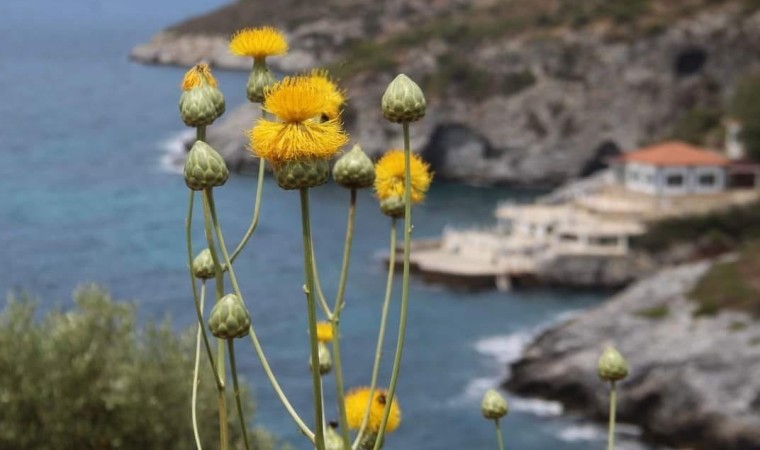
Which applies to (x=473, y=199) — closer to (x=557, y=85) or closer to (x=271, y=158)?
(x=557, y=85)

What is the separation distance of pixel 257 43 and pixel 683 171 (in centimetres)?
7516

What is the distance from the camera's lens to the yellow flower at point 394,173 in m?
3.96

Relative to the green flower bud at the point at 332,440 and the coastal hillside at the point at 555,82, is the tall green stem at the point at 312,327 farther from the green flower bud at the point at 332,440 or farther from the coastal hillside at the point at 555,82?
the coastal hillside at the point at 555,82

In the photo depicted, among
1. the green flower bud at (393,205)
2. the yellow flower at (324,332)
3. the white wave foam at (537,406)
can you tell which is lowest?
the white wave foam at (537,406)

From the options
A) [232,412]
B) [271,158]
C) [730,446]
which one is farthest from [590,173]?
[271,158]

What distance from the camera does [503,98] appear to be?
334ft

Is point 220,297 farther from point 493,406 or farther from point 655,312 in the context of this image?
point 655,312

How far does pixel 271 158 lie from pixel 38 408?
14190 mm

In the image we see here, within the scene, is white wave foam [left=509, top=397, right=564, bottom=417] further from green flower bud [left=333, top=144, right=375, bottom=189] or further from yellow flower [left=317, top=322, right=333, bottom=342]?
green flower bud [left=333, top=144, right=375, bottom=189]

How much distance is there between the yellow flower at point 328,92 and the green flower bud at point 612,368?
4.53 ft

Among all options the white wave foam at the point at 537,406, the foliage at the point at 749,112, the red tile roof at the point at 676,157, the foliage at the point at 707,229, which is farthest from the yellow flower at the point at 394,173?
the foliage at the point at 749,112

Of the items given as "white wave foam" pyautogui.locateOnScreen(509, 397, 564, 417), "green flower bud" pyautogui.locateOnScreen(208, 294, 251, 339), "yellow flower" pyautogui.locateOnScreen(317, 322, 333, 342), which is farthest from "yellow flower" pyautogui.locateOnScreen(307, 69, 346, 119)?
"white wave foam" pyautogui.locateOnScreen(509, 397, 564, 417)

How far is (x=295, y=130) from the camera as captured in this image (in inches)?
122

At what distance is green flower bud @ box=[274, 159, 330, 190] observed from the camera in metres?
3.19
